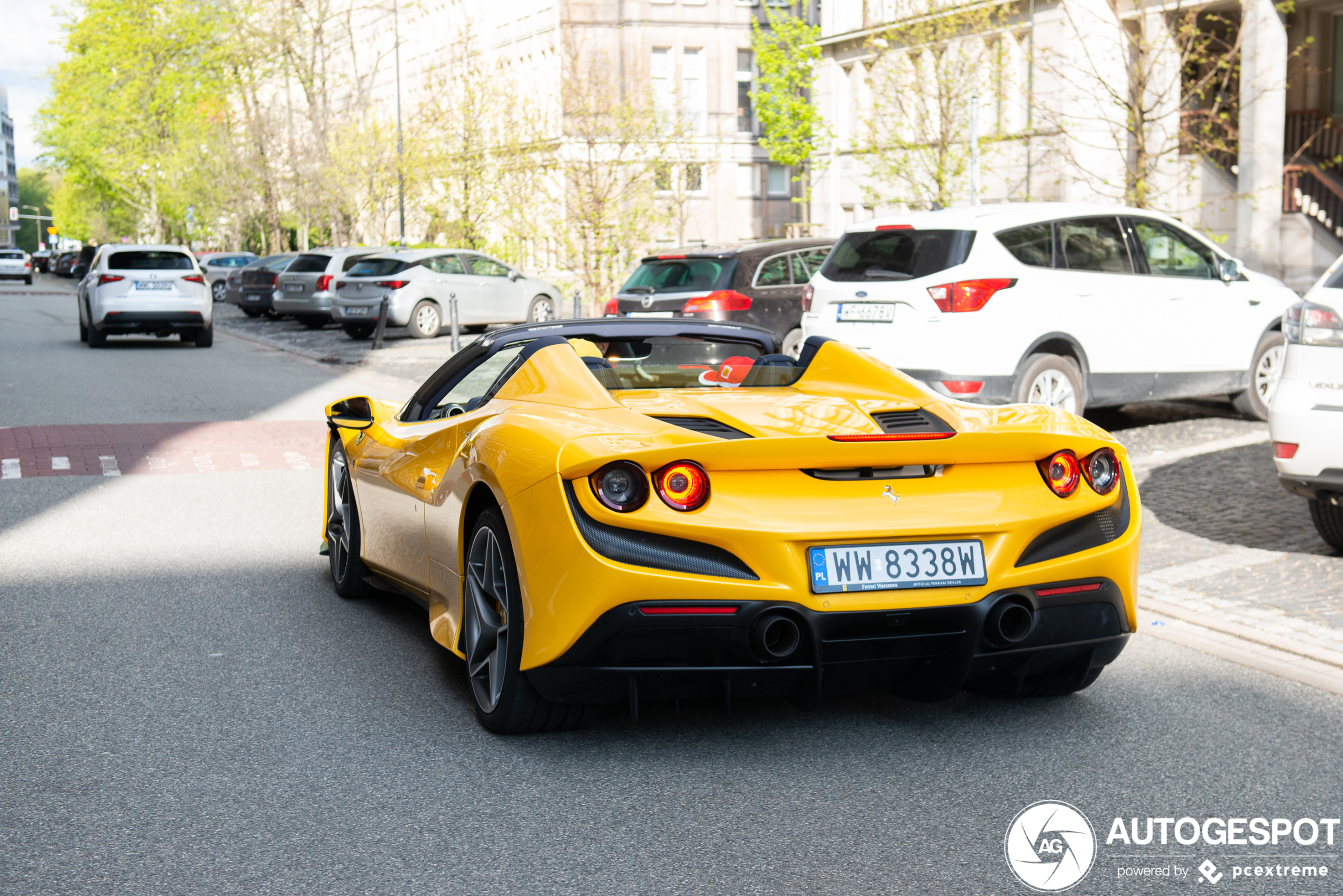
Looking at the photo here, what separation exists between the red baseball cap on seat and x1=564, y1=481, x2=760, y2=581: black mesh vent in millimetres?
1474

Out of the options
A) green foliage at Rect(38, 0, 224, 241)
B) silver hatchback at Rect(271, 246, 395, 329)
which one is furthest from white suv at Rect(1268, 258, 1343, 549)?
green foliage at Rect(38, 0, 224, 241)

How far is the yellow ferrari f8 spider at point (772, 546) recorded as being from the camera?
165 inches

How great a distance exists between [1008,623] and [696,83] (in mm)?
56945

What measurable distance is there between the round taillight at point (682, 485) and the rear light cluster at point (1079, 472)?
1.10 metres

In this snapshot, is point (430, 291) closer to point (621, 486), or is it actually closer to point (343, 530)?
point (343, 530)

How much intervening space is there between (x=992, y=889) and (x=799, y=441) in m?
1.33

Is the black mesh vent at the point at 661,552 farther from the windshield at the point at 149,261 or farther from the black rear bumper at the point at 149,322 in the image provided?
the windshield at the point at 149,261

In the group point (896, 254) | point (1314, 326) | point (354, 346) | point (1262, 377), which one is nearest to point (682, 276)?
point (896, 254)

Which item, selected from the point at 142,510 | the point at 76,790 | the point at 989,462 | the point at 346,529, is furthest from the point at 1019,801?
the point at 142,510

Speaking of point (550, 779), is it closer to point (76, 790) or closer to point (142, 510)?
point (76, 790)

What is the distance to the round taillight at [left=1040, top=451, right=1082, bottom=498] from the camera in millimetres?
4613

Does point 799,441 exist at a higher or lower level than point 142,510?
higher

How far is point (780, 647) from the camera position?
421cm

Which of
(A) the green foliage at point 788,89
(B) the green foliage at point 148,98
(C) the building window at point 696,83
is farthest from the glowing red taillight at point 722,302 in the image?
(B) the green foliage at point 148,98
